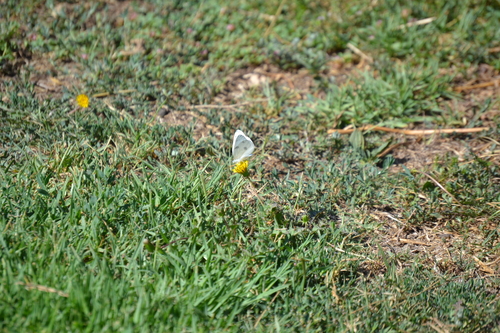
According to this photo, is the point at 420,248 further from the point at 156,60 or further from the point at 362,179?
the point at 156,60

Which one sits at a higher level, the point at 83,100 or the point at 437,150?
the point at 83,100

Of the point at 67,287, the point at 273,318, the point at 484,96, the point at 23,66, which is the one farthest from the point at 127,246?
the point at 484,96

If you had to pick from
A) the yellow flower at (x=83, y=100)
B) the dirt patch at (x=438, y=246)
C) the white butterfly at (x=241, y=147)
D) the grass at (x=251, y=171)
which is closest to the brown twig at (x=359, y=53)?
the grass at (x=251, y=171)

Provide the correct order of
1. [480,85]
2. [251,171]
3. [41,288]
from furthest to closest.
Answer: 1. [480,85]
2. [251,171]
3. [41,288]

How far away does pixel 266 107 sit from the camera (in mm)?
4102

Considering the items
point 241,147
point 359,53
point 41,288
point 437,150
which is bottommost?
point 437,150

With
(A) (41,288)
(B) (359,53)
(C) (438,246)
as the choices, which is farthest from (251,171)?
(B) (359,53)

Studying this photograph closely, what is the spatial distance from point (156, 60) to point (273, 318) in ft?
8.99

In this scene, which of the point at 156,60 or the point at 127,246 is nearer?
the point at 127,246

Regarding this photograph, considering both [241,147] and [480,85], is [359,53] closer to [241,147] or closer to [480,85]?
[480,85]

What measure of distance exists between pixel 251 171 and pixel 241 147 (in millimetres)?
324

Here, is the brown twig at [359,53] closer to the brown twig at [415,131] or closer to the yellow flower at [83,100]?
the brown twig at [415,131]

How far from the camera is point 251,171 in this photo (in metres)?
3.35

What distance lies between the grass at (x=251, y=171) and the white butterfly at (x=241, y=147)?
0.44 feet
